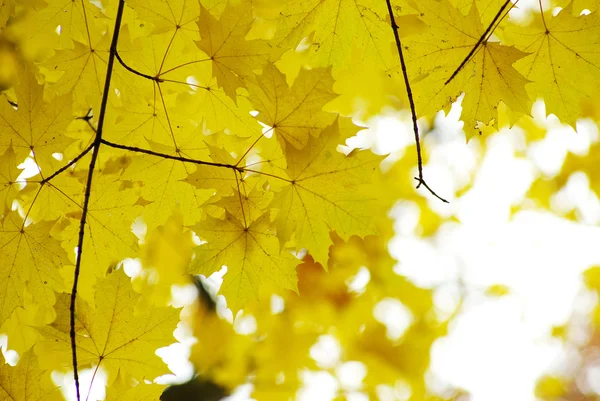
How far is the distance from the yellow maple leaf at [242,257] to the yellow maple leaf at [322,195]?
104 mm

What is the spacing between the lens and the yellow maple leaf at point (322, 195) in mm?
1158

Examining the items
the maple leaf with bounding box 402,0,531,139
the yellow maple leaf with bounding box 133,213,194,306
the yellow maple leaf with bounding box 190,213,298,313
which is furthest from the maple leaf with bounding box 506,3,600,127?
the yellow maple leaf with bounding box 133,213,194,306

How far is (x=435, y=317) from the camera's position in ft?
14.2

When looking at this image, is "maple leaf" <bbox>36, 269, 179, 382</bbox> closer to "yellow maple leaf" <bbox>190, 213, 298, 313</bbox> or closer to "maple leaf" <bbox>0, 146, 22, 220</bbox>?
"yellow maple leaf" <bbox>190, 213, 298, 313</bbox>

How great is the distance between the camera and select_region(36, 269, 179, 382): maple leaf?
1.28 meters

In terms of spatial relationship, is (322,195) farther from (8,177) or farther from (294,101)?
(8,177)

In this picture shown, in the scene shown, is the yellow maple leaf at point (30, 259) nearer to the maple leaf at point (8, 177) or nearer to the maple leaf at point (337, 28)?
the maple leaf at point (8, 177)

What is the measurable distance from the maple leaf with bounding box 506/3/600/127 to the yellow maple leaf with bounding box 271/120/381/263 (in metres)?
0.64

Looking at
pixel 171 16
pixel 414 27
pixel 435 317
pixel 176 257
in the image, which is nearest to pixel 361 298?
pixel 435 317

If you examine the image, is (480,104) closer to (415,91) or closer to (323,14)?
(415,91)

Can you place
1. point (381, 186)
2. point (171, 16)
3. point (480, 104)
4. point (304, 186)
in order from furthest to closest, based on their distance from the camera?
point (381, 186), point (171, 16), point (480, 104), point (304, 186)

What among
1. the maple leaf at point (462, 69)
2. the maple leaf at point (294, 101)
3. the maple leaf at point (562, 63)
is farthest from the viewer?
the maple leaf at point (562, 63)

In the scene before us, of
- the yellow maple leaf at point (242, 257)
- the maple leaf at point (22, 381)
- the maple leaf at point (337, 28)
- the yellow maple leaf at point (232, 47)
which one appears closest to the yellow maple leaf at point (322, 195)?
the yellow maple leaf at point (242, 257)

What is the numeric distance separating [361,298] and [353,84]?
171 centimetres
